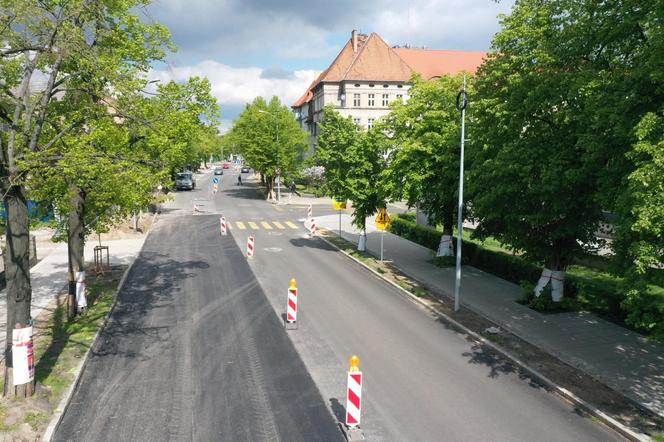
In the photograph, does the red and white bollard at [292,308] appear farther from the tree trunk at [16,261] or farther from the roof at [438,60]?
the roof at [438,60]

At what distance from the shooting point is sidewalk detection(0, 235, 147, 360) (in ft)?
51.2

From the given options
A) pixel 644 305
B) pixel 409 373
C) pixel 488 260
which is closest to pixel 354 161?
pixel 488 260

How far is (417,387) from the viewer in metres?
10.7

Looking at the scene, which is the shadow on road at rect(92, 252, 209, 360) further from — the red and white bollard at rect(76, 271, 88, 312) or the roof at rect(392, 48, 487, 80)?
the roof at rect(392, 48, 487, 80)

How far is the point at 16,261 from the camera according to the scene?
384 inches

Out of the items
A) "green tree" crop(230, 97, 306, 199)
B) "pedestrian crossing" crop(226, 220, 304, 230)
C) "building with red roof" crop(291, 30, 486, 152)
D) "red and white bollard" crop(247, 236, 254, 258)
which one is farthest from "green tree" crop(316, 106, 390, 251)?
"building with red roof" crop(291, 30, 486, 152)

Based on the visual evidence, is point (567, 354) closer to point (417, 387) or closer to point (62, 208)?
point (417, 387)

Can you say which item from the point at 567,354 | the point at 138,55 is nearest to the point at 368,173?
the point at 138,55

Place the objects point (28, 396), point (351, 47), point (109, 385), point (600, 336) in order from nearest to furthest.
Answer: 1. point (28, 396)
2. point (109, 385)
3. point (600, 336)
4. point (351, 47)

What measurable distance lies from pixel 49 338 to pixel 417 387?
30.8ft

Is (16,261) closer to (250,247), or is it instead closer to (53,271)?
(53,271)

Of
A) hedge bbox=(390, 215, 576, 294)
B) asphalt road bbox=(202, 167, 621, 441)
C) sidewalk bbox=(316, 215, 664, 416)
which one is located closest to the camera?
asphalt road bbox=(202, 167, 621, 441)

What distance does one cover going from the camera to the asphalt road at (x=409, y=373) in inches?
361

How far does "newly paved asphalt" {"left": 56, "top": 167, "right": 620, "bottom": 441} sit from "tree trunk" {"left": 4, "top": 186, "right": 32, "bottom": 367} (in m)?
2.00
